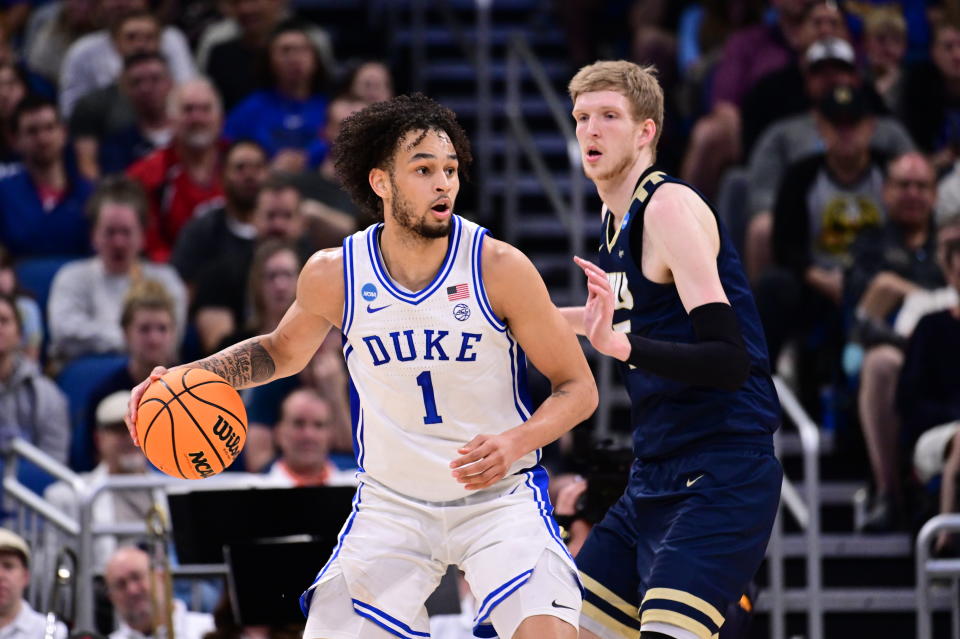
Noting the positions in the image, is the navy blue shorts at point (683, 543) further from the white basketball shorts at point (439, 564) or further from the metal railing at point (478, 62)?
the metal railing at point (478, 62)

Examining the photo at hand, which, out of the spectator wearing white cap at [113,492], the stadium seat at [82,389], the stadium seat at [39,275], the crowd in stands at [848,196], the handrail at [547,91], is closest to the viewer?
the spectator wearing white cap at [113,492]

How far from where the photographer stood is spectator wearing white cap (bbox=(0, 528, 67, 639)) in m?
6.65

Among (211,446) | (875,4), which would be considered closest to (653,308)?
(211,446)

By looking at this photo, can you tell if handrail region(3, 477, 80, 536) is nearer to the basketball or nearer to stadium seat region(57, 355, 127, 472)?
stadium seat region(57, 355, 127, 472)

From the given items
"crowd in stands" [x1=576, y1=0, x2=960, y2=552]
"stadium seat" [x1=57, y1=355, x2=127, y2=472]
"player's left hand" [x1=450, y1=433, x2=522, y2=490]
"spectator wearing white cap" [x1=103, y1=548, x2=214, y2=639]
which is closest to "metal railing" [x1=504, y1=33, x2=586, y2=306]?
"crowd in stands" [x1=576, y1=0, x2=960, y2=552]

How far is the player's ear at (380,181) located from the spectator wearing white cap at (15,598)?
3062mm

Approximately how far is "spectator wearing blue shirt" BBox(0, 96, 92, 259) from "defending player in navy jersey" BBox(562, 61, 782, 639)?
5.79 m

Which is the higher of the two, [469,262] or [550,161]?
[550,161]

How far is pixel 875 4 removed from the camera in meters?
12.1

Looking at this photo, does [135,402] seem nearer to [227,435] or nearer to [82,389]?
[227,435]

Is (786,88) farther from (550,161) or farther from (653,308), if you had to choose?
(653,308)

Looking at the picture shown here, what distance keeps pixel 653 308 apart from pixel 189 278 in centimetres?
561

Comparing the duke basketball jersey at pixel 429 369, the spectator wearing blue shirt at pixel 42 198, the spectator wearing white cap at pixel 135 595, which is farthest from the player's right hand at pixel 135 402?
the spectator wearing blue shirt at pixel 42 198

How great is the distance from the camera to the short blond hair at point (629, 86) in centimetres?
468
